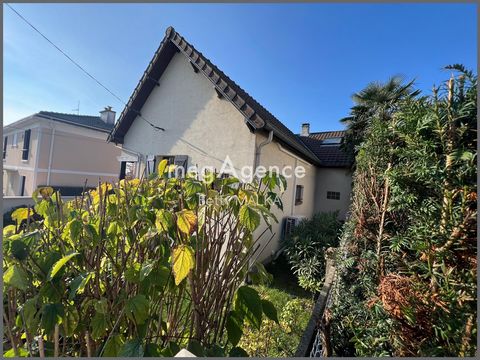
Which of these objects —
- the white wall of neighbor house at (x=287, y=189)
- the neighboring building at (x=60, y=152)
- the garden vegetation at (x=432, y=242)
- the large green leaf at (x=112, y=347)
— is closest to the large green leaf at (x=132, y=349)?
the large green leaf at (x=112, y=347)

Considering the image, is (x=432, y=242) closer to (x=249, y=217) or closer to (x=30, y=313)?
(x=249, y=217)

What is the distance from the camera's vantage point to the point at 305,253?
7.18m

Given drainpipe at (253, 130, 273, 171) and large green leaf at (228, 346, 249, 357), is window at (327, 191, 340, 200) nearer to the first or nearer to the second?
drainpipe at (253, 130, 273, 171)

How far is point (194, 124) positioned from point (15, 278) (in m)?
7.40

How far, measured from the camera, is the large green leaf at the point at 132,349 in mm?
1118

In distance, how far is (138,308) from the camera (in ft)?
3.83

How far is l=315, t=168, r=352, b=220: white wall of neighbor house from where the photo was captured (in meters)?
13.5

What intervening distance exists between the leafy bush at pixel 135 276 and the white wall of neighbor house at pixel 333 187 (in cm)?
1324

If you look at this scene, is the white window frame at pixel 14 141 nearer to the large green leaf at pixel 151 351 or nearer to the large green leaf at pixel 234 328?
the large green leaf at pixel 151 351

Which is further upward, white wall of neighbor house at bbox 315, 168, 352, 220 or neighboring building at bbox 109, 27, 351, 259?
neighboring building at bbox 109, 27, 351, 259

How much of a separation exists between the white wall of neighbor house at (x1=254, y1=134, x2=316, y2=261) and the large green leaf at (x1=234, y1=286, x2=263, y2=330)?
3.79 m

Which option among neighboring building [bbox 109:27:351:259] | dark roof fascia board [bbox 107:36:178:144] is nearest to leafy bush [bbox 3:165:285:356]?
neighboring building [bbox 109:27:351:259]

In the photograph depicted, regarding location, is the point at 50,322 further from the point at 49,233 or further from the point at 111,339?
the point at 49,233

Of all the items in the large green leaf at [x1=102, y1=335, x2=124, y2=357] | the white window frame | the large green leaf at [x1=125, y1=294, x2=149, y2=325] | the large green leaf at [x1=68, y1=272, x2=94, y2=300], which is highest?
the white window frame
